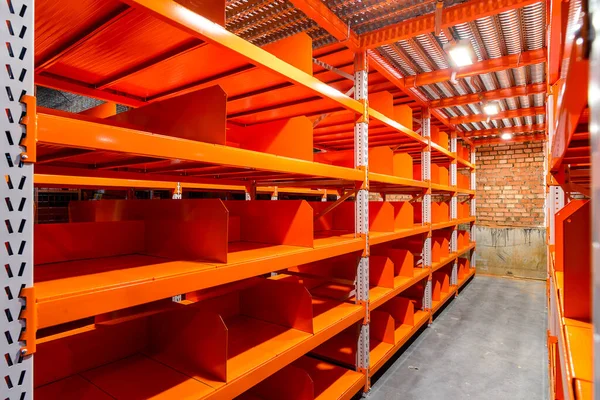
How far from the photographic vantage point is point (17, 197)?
2.88 feet

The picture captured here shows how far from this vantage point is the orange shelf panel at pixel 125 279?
3.43ft

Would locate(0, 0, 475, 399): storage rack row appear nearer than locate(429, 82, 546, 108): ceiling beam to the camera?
Yes

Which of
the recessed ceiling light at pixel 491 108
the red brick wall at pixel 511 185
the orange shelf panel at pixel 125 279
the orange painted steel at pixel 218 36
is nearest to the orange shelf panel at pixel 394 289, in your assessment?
the orange shelf panel at pixel 125 279

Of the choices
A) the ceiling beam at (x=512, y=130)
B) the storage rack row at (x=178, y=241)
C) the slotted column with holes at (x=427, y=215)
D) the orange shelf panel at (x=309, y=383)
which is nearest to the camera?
the storage rack row at (x=178, y=241)

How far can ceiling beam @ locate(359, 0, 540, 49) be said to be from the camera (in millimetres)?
2318

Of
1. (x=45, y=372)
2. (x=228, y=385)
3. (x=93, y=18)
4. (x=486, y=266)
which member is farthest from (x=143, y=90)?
(x=486, y=266)

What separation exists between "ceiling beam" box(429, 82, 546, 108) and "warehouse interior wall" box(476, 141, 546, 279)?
13.2ft

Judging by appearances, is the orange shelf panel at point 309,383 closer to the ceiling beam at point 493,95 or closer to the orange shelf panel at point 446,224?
the orange shelf panel at point 446,224

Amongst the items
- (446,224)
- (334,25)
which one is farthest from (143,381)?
(446,224)

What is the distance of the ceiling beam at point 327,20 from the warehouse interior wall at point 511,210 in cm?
668

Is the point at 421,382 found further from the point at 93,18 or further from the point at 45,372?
the point at 93,18

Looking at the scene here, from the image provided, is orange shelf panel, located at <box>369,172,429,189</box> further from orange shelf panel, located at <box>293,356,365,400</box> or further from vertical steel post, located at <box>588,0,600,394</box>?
vertical steel post, located at <box>588,0,600,394</box>

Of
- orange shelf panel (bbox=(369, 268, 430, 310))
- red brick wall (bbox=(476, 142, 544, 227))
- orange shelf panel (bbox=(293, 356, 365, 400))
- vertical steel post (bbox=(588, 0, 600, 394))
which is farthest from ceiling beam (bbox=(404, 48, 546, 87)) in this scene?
red brick wall (bbox=(476, 142, 544, 227))

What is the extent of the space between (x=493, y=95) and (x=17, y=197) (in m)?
5.13
